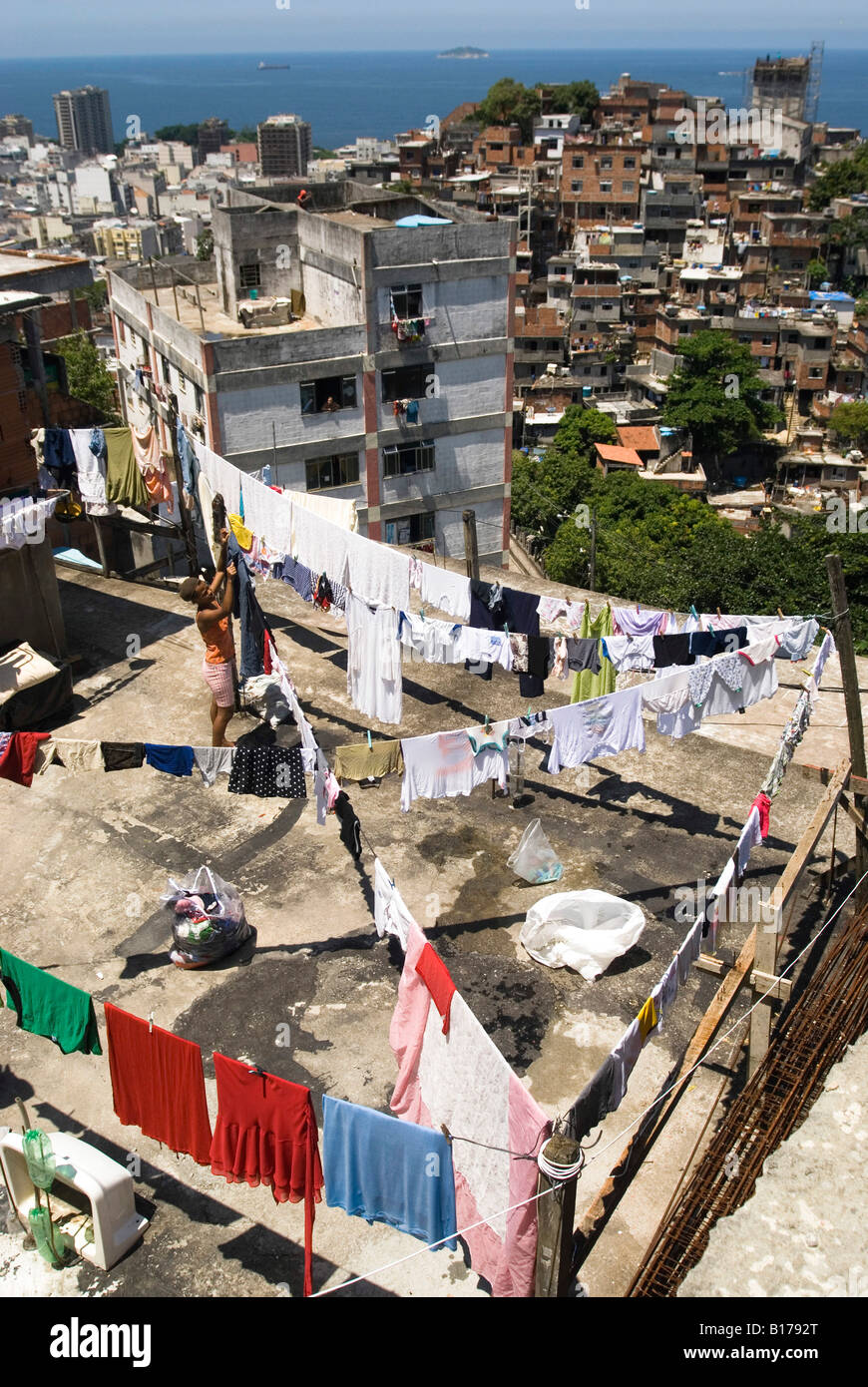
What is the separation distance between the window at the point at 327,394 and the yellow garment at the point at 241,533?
14.5 metres

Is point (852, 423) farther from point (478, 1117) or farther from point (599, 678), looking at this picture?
point (478, 1117)

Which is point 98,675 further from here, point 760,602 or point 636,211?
point 636,211

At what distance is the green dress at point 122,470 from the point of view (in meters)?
19.9

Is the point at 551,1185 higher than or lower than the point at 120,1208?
higher

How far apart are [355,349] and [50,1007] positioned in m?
25.5

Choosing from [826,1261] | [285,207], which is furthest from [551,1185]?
[285,207]

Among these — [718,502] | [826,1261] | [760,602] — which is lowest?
[718,502]

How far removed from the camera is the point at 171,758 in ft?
40.1

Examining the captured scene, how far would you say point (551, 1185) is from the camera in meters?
7.29

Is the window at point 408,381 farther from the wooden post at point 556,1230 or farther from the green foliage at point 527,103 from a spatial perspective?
the green foliage at point 527,103

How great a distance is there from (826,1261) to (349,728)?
961 centimetres

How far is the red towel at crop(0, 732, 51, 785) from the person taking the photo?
39.7 ft

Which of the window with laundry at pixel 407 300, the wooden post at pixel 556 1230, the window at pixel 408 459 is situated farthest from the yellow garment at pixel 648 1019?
the window at pixel 408 459

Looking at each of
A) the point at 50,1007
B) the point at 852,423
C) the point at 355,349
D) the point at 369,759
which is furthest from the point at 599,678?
the point at 852,423
